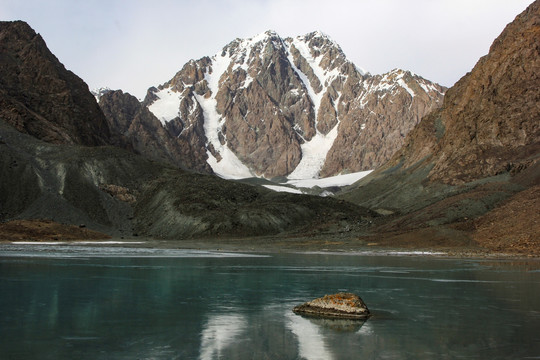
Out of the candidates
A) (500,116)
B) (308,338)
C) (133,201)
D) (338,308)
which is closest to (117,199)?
(133,201)

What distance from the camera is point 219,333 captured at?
19.4 metres

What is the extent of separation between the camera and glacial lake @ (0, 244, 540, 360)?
55.3 ft

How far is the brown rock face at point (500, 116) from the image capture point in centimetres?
13362

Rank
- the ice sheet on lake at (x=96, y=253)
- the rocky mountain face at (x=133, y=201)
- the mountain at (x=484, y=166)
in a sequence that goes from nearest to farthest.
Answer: the ice sheet on lake at (x=96, y=253), the mountain at (x=484, y=166), the rocky mountain face at (x=133, y=201)

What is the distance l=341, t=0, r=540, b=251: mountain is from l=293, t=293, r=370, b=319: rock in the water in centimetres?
6002

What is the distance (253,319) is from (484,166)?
12344 centimetres

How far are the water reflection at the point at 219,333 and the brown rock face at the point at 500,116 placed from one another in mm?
112338

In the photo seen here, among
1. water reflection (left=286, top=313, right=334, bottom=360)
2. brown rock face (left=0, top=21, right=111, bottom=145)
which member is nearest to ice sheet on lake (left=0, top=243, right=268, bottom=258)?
water reflection (left=286, top=313, right=334, bottom=360)

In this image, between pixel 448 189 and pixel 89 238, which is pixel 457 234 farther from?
pixel 89 238

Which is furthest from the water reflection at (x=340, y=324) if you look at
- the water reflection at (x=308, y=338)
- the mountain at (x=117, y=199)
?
the mountain at (x=117, y=199)

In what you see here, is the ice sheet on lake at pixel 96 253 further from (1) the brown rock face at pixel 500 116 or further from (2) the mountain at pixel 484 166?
(1) the brown rock face at pixel 500 116

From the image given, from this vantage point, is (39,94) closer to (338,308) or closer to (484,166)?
(484,166)

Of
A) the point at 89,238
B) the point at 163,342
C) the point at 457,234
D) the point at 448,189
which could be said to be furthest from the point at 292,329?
the point at 448,189

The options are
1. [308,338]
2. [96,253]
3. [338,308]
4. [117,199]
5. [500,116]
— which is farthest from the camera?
[500,116]
